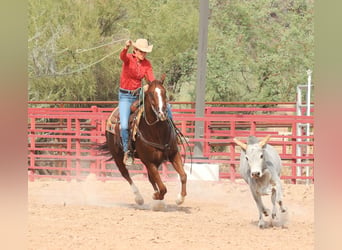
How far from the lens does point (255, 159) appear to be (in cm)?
716

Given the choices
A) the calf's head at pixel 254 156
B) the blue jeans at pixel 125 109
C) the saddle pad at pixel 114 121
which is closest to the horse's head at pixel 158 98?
the blue jeans at pixel 125 109

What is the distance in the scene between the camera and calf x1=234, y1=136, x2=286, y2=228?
23.7 ft

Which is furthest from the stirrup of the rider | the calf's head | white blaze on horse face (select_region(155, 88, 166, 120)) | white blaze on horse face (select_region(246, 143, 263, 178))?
white blaze on horse face (select_region(246, 143, 263, 178))

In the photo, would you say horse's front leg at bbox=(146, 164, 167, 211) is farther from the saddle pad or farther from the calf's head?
the calf's head

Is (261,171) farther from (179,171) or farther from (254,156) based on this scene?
(179,171)

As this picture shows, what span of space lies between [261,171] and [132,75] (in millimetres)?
2495

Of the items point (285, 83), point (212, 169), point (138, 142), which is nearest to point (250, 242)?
point (138, 142)

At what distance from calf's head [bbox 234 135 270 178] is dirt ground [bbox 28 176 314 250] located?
1.93ft

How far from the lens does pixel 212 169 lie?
13289mm
